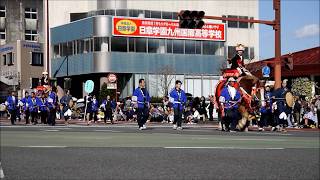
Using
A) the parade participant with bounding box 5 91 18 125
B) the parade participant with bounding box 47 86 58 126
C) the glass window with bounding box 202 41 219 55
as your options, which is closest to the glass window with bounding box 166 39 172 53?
the glass window with bounding box 202 41 219 55

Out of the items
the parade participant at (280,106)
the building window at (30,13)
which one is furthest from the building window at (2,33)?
the parade participant at (280,106)

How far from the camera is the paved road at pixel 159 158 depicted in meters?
8.40

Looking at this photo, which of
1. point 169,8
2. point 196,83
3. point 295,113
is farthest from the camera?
point 169,8

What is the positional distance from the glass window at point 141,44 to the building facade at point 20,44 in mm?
14026

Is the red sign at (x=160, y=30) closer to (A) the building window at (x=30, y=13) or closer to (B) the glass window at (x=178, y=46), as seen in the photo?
(B) the glass window at (x=178, y=46)

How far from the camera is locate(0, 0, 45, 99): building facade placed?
207 ft

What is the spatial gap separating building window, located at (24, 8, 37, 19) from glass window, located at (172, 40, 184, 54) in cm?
2252

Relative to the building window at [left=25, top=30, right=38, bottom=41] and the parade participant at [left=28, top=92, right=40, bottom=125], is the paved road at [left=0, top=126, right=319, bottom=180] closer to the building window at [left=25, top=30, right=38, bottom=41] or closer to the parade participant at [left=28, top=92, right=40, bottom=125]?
the parade participant at [left=28, top=92, right=40, bottom=125]

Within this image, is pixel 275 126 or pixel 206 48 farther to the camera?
pixel 206 48

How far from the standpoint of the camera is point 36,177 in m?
8.28

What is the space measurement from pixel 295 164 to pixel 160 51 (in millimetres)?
47406

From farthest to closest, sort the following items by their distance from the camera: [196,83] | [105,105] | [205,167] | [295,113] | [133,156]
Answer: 1. [196,83]
2. [105,105]
3. [295,113]
4. [133,156]
5. [205,167]

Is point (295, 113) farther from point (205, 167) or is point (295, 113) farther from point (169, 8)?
point (169, 8)

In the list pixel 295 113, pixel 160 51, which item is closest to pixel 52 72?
pixel 160 51
